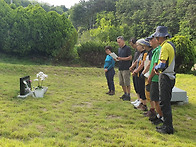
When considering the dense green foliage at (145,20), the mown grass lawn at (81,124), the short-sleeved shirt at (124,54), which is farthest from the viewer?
the dense green foliage at (145,20)

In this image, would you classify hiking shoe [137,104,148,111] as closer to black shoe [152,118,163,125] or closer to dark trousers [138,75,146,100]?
dark trousers [138,75,146,100]

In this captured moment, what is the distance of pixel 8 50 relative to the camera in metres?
14.4

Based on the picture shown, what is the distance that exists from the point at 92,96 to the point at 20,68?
6.10 m

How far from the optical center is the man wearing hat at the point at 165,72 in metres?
3.31

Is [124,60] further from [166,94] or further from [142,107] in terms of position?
[166,94]

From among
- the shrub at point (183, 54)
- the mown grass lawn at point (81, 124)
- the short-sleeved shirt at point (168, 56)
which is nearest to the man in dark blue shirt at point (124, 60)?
the mown grass lawn at point (81, 124)

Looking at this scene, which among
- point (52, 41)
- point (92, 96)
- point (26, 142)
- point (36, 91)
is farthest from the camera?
point (52, 41)

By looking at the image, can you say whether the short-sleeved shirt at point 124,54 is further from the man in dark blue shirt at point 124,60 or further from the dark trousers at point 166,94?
the dark trousers at point 166,94

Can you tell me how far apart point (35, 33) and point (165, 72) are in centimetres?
1291

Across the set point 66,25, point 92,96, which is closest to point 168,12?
point 66,25

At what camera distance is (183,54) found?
1309 cm

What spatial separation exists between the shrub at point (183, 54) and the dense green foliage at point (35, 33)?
7667mm

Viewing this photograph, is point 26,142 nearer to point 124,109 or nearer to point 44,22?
point 124,109

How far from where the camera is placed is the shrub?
13070 mm
